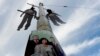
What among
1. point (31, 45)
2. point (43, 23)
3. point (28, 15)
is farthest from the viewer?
point (28, 15)

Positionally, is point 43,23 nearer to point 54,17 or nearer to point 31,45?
point 31,45

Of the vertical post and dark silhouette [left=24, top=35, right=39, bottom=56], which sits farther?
the vertical post

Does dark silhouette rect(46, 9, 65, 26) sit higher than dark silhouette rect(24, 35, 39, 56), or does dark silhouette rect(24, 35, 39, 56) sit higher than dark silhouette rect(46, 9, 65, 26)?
dark silhouette rect(46, 9, 65, 26)

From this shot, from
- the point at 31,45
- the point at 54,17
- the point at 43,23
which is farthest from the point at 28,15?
the point at 31,45

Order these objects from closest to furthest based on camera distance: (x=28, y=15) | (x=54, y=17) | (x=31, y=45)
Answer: (x=31, y=45) < (x=28, y=15) < (x=54, y=17)

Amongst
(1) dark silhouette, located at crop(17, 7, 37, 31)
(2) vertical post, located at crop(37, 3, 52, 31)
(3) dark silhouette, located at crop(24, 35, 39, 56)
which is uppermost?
(1) dark silhouette, located at crop(17, 7, 37, 31)

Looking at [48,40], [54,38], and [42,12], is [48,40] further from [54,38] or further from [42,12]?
[42,12]

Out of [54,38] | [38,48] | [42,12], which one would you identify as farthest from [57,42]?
[42,12]

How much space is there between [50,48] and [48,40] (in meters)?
0.69

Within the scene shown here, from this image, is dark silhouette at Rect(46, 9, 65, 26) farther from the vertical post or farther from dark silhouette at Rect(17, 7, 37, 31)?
the vertical post

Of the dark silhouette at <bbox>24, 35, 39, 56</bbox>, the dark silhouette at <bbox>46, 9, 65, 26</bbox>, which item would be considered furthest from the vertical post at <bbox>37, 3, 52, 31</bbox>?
the dark silhouette at <bbox>46, 9, 65, 26</bbox>

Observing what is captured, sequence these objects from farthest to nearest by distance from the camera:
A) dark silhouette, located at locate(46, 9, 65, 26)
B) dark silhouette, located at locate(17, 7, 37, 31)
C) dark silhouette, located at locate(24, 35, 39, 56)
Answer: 1. dark silhouette, located at locate(46, 9, 65, 26)
2. dark silhouette, located at locate(17, 7, 37, 31)
3. dark silhouette, located at locate(24, 35, 39, 56)

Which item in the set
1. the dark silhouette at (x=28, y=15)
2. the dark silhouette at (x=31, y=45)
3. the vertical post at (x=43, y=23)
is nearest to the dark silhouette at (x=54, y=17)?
the dark silhouette at (x=28, y=15)

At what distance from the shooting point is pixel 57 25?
2578 cm
